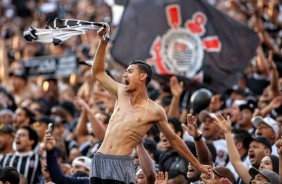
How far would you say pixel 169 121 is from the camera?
1236cm

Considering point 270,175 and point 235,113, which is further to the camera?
point 235,113

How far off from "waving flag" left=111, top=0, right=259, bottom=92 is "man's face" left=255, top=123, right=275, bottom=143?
2.71m

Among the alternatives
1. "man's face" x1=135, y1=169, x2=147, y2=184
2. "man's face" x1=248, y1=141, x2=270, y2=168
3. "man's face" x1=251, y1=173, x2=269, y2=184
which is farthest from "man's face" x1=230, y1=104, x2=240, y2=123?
"man's face" x1=251, y1=173, x2=269, y2=184

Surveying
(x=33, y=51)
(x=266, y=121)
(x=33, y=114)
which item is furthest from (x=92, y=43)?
(x=266, y=121)

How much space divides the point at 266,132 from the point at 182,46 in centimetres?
315

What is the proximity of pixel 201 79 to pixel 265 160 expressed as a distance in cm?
436

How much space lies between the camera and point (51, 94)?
59.0ft

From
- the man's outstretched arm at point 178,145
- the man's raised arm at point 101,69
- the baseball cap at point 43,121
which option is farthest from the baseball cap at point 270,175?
Result: the baseball cap at point 43,121

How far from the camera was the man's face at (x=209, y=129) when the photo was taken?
1300 cm

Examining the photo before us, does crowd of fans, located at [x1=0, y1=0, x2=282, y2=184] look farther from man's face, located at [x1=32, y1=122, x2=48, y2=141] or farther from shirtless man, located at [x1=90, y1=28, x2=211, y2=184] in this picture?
shirtless man, located at [x1=90, y1=28, x2=211, y2=184]

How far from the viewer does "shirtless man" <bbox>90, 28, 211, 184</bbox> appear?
32.3 feet

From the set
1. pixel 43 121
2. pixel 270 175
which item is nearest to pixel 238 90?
pixel 43 121

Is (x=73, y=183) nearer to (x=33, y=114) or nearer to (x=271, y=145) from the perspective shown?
(x=271, y=145)

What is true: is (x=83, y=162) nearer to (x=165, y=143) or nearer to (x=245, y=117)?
(x=165, y=143)
